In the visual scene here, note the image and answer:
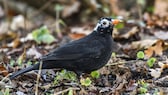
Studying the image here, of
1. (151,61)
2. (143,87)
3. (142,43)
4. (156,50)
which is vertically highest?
(142,43)

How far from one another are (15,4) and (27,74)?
553 centimetres

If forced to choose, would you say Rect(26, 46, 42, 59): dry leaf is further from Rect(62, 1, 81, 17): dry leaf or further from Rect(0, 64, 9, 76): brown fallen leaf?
Rect(62, 1, 81, 17): dry leaf

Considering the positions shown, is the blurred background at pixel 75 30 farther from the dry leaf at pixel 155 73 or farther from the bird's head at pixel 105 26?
the bird's head at pixel 105 26

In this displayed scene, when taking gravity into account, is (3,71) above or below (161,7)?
below

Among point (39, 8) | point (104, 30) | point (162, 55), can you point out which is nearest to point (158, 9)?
point (39, 8)

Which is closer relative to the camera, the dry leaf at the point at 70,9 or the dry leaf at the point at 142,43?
the dry leaf at the point at 142,43

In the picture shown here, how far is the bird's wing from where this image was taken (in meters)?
5.67

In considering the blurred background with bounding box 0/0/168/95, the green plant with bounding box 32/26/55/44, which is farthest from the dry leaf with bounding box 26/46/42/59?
the green plant with bounding box 32/26/55/44

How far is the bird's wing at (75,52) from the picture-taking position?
5.67 metres

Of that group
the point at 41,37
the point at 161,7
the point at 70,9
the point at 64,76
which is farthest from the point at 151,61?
the point at 161,7

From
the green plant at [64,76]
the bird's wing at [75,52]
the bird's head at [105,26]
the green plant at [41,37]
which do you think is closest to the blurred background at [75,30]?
the green plant at [41,37]

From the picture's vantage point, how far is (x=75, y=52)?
5750 millimetres

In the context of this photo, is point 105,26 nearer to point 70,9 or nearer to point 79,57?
point 79,57

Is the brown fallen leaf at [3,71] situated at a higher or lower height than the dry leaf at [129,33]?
lower
